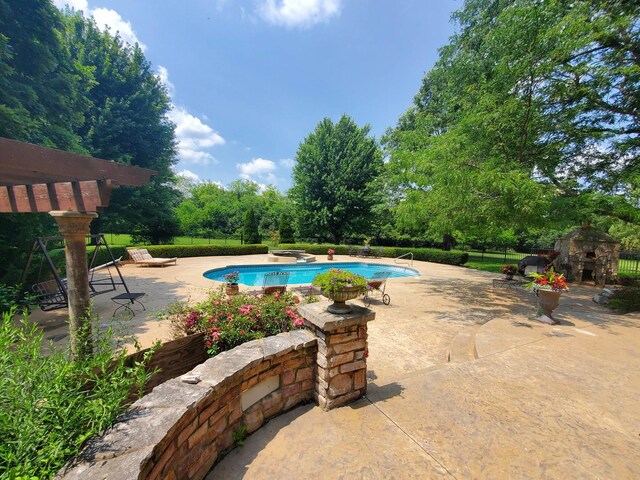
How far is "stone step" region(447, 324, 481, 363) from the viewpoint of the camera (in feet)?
12.8

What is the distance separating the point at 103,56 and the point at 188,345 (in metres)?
20.3

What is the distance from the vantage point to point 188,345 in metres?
3.01

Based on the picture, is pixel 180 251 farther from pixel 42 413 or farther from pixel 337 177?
pixel 42 413

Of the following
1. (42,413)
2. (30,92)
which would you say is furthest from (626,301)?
(30,92)

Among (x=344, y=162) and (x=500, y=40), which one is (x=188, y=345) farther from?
(x=344, y=162)

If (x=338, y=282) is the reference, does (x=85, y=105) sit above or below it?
above

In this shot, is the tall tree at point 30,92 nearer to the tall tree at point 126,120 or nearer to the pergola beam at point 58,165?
the pergola beam at point 58,165

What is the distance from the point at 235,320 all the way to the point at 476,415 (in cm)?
268

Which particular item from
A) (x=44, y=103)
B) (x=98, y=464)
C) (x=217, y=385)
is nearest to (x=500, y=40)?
(x=217, y=385)

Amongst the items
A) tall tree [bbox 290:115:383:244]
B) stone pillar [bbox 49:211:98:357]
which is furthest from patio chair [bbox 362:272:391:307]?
tall tree [bbox 290:115:383:244]

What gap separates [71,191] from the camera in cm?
248

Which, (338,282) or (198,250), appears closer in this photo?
(338,282)

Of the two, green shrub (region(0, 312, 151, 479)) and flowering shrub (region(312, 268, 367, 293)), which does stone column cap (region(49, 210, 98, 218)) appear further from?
flowering shrub (region(312, 268, 367, 293))

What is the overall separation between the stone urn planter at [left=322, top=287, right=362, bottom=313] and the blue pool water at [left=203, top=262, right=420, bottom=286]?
8.80 metres
